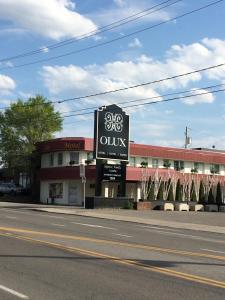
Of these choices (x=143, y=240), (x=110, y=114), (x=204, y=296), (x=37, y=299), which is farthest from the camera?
(x=110, y=114)

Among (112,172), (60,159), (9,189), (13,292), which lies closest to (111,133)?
(112,172)

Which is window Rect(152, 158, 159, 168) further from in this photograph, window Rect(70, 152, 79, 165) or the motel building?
window Rect(70, 152, 79, 165)

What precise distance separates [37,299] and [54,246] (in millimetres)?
6987

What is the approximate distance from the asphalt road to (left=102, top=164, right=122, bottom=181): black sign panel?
28.1 metres

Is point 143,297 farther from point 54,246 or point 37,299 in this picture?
point 54,246

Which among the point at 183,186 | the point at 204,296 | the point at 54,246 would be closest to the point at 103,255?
the point at 54,246

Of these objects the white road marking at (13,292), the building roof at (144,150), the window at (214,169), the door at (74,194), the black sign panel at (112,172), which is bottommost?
the white road marking at (13,292)

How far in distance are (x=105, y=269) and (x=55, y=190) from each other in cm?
5359

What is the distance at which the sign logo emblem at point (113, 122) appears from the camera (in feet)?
154

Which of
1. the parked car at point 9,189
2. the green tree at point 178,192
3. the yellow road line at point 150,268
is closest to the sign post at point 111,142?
the green tree at point 178,192

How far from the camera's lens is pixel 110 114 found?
155 feet

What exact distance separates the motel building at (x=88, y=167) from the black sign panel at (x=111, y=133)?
36.8ft

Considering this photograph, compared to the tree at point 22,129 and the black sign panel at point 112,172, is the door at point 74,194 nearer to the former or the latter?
the tree at point 22,129

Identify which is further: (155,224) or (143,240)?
(155,224)
